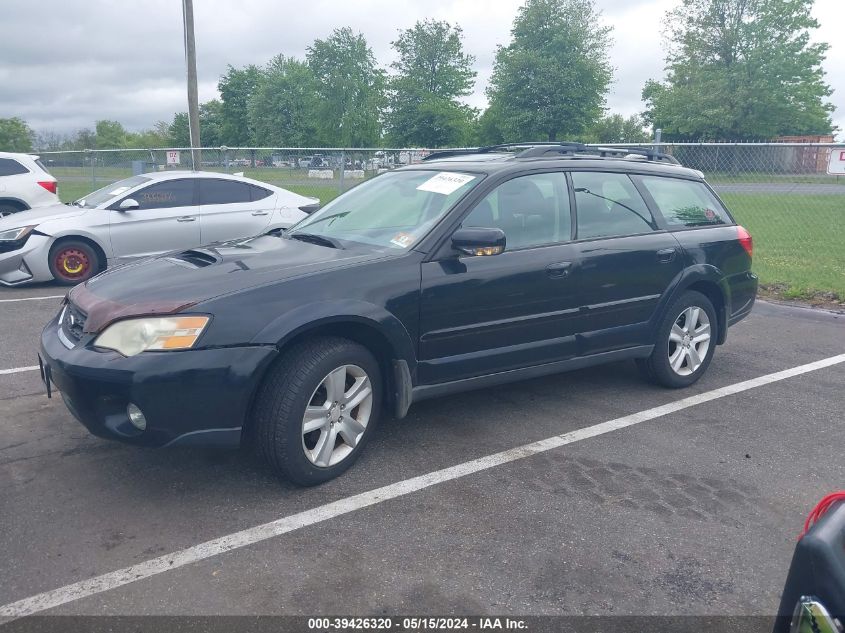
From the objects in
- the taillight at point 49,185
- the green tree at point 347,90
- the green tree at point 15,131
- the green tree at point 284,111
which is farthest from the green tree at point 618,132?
the green tree at point 15,131

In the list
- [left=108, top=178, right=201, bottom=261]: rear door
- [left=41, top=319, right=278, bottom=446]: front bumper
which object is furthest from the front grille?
[left=108, top=178, right=201, bottom=261]: rear door

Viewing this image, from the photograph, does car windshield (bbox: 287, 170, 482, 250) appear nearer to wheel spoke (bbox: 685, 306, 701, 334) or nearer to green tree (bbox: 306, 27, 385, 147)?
wheel spoke (bbox: 685, 306, 701, 334)

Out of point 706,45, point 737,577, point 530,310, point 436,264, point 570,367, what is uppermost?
point 706,45

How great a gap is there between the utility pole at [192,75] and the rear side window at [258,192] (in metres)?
5.76

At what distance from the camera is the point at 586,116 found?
52906 mm

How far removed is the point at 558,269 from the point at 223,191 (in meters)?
6.39

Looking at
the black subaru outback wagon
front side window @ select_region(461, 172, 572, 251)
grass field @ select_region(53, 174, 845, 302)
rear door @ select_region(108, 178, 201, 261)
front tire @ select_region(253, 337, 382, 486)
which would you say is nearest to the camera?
the black subaru outback wagon

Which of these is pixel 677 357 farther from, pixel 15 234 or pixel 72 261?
pixel 15 234

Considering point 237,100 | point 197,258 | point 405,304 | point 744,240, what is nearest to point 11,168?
point 197,258

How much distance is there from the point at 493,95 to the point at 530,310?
5387 cm

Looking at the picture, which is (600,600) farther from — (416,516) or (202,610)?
(202,610)

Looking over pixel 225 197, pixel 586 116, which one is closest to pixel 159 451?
pixel 225 197

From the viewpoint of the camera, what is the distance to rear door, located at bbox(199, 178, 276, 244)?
9453 millimetres

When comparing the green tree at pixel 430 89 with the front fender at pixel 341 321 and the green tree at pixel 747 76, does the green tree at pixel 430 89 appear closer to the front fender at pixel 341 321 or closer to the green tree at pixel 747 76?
the green tree at pixel 747 76
